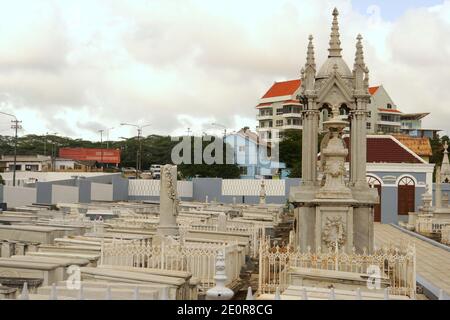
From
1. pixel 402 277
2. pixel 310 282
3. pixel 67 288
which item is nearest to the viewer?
pixel 67 288

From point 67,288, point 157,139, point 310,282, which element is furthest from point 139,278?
point 157,139

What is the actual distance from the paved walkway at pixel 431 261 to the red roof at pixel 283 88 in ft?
229

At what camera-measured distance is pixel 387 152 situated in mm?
48781

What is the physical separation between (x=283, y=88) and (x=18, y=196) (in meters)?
70.1

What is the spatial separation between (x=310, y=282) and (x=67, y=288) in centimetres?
488

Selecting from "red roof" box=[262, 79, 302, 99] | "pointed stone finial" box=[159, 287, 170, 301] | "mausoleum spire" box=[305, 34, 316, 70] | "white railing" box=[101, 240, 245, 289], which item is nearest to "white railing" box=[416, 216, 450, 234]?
"mausoleum spire" box=[305, 34, 316, 70]

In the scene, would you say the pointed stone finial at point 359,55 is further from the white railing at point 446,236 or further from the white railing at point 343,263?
the white railing at point 446,236

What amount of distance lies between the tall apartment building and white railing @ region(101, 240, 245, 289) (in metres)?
84.0

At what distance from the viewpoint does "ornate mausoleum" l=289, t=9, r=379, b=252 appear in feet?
54.9

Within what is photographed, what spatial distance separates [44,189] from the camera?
46.4 meters

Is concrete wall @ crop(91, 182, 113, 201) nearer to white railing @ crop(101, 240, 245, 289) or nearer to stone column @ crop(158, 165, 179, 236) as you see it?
stone column @ crop(158, 165, 179, 236)

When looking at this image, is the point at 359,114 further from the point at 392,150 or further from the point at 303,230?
the point at 392,150

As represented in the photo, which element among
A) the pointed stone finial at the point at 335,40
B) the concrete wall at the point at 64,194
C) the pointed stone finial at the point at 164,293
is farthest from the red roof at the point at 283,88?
the pointed stone finial at the point at 164,293

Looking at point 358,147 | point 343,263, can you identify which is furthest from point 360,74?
point 343,263
